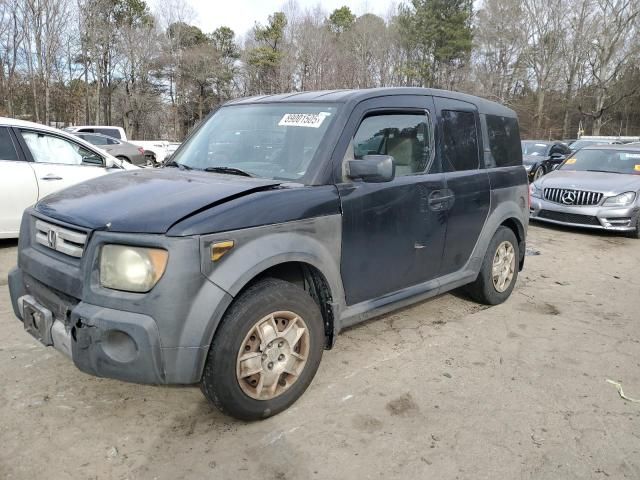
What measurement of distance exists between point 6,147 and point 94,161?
107cm

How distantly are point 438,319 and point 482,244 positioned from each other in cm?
78

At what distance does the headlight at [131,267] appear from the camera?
2412 millimetres

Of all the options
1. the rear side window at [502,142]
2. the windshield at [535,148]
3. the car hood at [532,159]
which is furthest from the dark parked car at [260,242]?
the windshield at [535,148]

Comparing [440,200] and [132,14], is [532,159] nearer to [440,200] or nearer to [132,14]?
[440,200]

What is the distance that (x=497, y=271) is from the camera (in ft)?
15.9

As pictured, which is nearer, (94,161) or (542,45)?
(94,161)

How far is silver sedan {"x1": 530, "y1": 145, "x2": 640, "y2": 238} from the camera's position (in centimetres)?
852

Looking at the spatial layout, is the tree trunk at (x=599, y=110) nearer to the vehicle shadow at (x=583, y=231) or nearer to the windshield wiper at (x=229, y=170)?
the vehicle shadow at (x=583, y=231)

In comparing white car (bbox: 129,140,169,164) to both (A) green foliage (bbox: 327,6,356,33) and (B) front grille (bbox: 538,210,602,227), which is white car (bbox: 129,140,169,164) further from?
(A) green foliage (bbox: 327,6,356,33)

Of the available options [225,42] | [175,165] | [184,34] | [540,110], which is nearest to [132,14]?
[184,34]

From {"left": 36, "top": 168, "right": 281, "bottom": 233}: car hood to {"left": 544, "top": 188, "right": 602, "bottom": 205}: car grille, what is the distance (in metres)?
7.49

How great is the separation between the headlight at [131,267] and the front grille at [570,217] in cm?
824

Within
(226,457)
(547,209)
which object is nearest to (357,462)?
(226,457)

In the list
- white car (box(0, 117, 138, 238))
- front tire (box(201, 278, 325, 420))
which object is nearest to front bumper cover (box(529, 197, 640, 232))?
front tire (box(201, 278, 325, 420))
